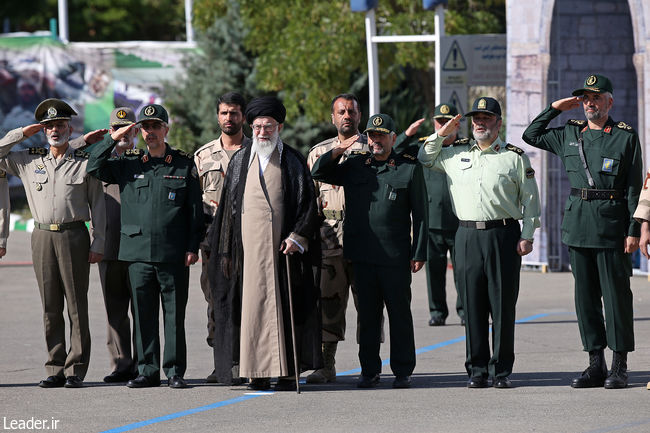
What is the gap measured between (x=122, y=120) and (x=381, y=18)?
17.2 meters

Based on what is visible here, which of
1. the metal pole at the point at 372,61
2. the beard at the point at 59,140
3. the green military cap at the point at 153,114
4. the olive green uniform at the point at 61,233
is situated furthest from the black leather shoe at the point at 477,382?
the metal pole at the point at 372,61

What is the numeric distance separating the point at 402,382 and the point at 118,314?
2331 mm

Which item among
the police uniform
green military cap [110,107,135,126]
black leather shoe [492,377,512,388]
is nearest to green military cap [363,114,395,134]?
the police uniform

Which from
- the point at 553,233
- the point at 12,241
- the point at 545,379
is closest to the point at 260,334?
the point at 545,379

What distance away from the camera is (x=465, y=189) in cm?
991

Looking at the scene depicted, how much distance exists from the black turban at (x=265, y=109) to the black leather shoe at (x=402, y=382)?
2.08 m

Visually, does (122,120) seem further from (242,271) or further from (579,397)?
(579,397)

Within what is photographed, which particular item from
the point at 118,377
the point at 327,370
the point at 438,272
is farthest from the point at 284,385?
the point at 438,272

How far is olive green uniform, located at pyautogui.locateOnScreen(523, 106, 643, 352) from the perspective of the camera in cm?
971

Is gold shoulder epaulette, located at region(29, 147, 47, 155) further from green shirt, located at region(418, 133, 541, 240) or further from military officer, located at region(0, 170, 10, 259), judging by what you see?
green shirt, located at region(418, 133, 541, 240)

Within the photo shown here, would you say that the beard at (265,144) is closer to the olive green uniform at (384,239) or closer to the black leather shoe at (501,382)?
the olive green uniform at (384,239)

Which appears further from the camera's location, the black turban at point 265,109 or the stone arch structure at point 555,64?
the stone arch structure at point 555,64

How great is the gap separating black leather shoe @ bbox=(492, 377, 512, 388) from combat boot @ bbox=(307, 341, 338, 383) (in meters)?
1.31

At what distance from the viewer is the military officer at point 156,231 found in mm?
10055
